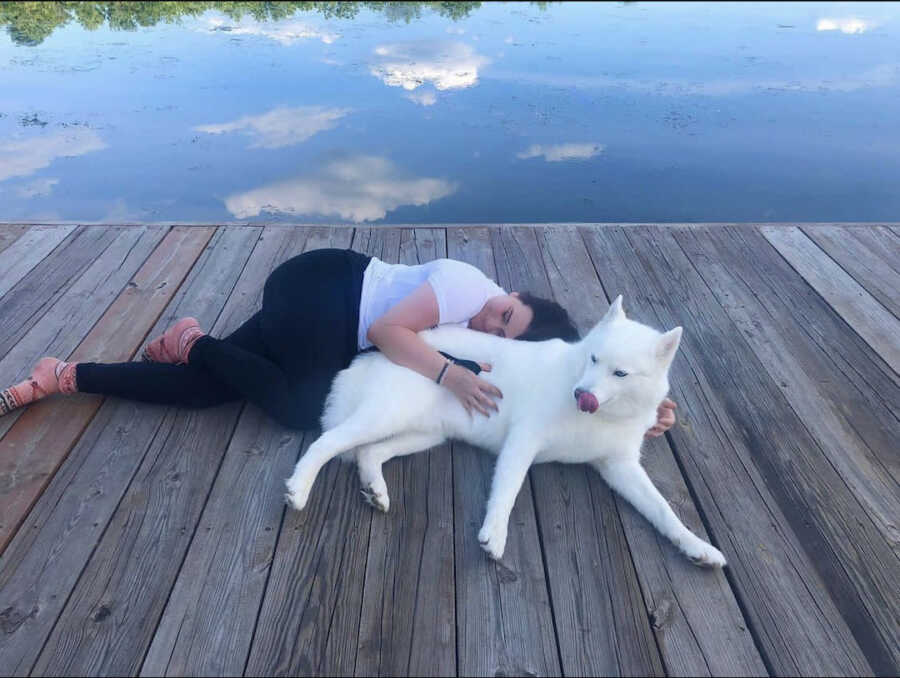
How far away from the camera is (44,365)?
236cm

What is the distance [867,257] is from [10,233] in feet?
15.8

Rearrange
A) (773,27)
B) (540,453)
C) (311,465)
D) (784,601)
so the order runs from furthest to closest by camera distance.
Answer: (773,27) → (540,453) → (311,465) → (784,601)

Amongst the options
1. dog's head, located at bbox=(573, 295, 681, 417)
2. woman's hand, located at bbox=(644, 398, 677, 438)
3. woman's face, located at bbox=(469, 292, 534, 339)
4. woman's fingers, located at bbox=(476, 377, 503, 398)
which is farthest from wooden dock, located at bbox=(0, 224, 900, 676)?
woman's face, located at bbox=(469, 292, 534, 339)

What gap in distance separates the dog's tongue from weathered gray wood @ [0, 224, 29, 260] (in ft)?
10.6

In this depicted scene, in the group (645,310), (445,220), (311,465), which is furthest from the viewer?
(445,220)

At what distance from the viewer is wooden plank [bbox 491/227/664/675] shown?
165 centimetres

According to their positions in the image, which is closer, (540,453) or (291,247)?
(540,453)

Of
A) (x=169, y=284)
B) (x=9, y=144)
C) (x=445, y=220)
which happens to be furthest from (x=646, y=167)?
(x=9, y=144)

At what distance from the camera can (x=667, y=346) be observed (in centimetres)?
187

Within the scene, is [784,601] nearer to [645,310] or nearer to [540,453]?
[540,453]

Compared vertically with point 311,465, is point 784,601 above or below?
below

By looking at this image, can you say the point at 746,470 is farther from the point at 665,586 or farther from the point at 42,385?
the point at 42,385

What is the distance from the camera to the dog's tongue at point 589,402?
187 cm

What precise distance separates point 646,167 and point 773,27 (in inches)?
224
